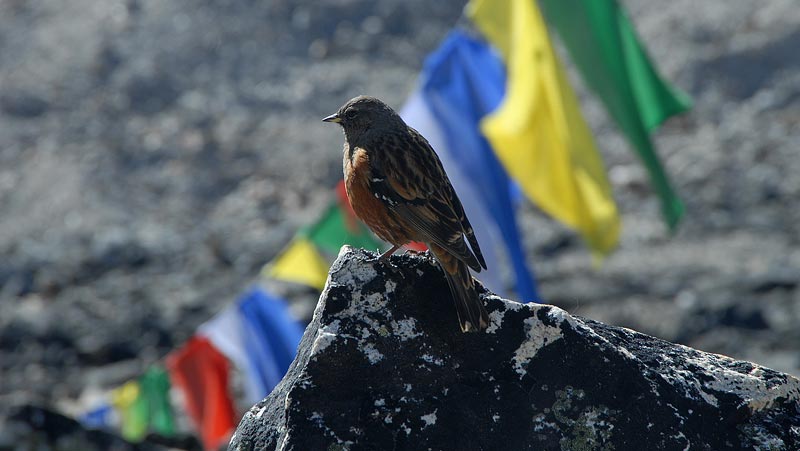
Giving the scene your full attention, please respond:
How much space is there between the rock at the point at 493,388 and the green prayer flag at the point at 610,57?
3174mm

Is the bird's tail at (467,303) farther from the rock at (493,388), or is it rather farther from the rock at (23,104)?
the rock at (23,104)

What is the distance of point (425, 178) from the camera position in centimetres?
396

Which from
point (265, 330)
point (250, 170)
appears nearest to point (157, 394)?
point (265, 330)

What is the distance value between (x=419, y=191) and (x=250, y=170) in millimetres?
17489

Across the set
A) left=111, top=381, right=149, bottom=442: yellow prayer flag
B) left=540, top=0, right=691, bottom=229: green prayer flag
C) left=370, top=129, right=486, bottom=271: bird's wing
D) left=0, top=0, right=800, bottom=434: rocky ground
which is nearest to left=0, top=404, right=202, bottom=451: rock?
left=370, top=129, right=486, bottom=271: bird's wing

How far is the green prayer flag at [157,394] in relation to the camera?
9.91 m

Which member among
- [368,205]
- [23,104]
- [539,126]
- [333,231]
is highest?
[23,104]

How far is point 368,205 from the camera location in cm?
394

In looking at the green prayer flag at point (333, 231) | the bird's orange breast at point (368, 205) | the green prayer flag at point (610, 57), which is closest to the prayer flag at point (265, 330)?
the green prayer flag at point (333, 231)

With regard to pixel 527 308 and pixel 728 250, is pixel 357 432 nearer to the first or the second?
pixel 527 308

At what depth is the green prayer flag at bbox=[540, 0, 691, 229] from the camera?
602 cm

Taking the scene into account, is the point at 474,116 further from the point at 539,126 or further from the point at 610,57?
the point at 610,57

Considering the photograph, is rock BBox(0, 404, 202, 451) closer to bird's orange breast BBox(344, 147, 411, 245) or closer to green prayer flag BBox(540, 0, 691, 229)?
bird's orange breast BBox(344, 147, 411, 245)

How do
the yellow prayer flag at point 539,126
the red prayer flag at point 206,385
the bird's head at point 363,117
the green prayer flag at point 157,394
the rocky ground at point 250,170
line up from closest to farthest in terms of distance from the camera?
the bird's head at point 363,117
the yellow prayer flag at point 539,126
the red prayer flag at point 206,385
the green prayer flag at point 157,394
the rocky ground at point 250,170
